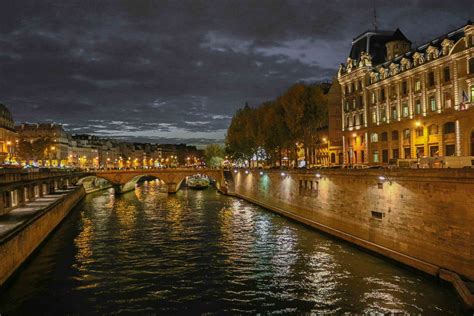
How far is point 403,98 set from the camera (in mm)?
64125

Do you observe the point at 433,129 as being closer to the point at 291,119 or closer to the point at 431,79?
the point at 431,79

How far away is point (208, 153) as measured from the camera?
16738 cm

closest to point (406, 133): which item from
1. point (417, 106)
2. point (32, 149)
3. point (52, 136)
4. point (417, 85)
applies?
point (417, 106)

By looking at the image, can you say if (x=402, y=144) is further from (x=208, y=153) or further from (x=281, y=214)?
(x=208, y=153)

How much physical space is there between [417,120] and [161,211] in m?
37.0

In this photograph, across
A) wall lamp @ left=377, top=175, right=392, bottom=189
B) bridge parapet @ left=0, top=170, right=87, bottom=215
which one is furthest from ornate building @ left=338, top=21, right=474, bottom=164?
bridge parapet @ left=0, top=170, right=87, bottom=215

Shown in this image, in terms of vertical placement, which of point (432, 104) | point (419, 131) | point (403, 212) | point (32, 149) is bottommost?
point (403, 212)

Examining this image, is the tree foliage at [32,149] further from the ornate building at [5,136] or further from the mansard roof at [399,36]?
the mansard roof at [399,36]

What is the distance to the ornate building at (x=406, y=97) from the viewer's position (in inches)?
2050

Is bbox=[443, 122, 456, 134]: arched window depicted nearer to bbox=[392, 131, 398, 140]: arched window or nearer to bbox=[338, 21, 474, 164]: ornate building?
bbox=[338, 21, 474, 164]: ornate building

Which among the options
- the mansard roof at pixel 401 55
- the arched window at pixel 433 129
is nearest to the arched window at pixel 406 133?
the arched window at pixel 433 129

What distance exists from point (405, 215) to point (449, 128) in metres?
29.7

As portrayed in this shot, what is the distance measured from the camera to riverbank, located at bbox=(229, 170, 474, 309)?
24.2 meters

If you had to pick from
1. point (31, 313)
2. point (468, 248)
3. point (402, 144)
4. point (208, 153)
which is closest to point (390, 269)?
point (468, 248)
